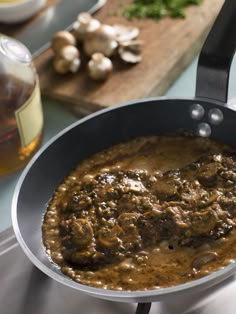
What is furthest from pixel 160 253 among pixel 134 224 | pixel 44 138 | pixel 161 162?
pixel 44 138

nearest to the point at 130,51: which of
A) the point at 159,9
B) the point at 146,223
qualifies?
the point at 159,9

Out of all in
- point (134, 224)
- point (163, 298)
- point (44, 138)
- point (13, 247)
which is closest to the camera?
point (163, 298)

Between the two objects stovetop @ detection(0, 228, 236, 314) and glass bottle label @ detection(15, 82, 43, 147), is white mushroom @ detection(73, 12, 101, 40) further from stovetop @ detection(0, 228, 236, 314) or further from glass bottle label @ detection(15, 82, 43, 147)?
stovetop @ detection(0, 228, 236, 314)

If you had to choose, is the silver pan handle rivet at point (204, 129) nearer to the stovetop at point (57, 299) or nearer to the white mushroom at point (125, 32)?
the stovetop at point (57, 299)

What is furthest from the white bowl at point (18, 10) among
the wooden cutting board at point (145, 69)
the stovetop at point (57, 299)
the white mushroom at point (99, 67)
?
the stovetop at point (57, 299)

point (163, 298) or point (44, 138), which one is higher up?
point (163, 298)

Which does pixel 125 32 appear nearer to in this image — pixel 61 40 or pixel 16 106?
pixel 61 40

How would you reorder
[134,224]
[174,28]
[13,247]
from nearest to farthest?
1. [134,224]
2. [13,247]
3. [174,28]

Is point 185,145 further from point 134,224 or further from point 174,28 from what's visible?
point 174,28
